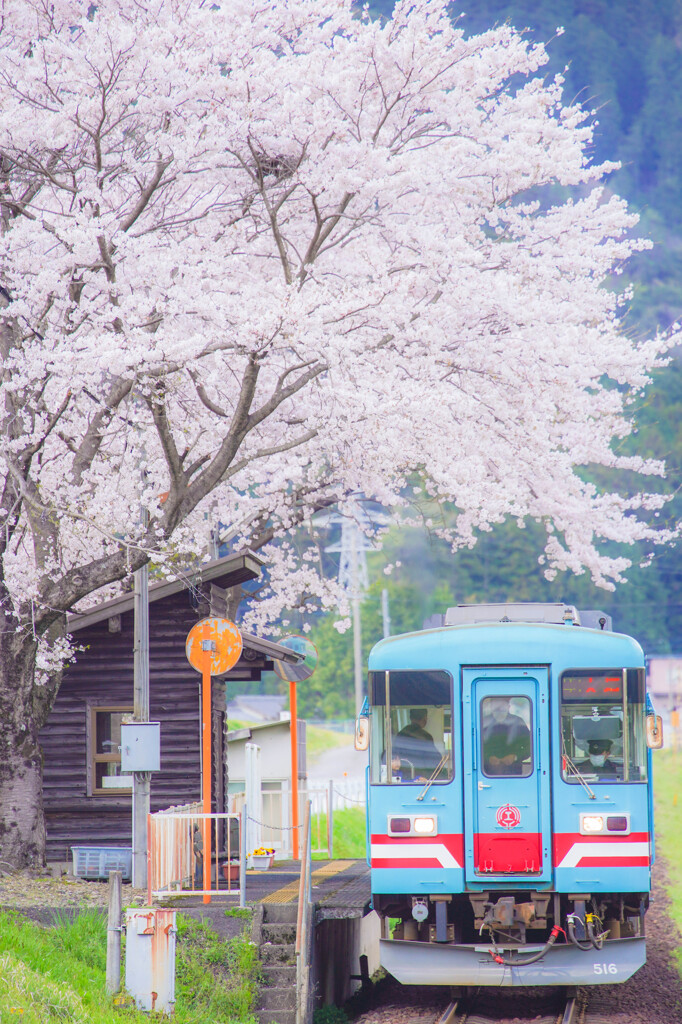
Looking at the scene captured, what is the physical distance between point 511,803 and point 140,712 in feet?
13.3

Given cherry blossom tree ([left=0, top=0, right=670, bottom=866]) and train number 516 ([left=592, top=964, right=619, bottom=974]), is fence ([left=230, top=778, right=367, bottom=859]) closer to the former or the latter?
cherry blossom tree ([left=0, top=0, right=670, bottom=866])

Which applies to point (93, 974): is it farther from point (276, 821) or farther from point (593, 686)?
point (276, 821)

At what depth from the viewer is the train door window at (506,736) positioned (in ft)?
29.4

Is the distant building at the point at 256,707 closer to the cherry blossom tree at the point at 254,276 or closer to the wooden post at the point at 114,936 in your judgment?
the cherry blossom tree at the point at 254,276

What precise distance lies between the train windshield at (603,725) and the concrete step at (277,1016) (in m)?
2.88

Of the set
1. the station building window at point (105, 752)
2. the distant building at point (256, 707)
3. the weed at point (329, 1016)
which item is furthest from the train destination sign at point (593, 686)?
the distant building at point (256, 707)

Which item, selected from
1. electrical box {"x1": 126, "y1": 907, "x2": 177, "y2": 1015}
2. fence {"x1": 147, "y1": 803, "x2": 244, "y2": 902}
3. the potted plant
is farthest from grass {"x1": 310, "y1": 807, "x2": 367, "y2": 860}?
electrical box {"x1": 126, "y1": 907, "x2": 177, "y2": 1015}

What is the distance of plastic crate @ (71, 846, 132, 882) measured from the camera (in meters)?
13.0

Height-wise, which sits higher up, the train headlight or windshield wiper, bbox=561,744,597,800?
windshield wiper, bbox=561,744,597,800

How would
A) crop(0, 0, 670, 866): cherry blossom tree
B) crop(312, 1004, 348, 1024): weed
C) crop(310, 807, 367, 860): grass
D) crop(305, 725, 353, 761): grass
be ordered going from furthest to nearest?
crop(305, 725, 353, 761): grass → crop(310, 807, 367, 860): grass → crop(0, 0, 670, 866): cherry blossom tree → crop(312, 1004, 348, 1024): weed

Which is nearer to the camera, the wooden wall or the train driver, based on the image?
the train driver

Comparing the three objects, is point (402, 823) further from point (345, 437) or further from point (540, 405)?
point (540, 405)

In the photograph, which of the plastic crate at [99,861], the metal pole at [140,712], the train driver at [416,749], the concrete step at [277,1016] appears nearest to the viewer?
the concrete step at [277,1016]

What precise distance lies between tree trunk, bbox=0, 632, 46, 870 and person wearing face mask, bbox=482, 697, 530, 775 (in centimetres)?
570
